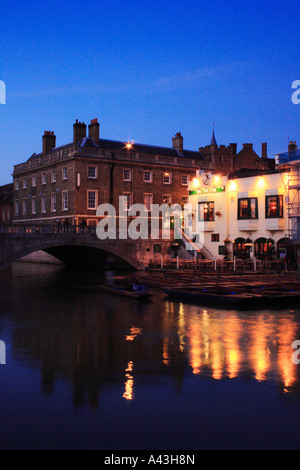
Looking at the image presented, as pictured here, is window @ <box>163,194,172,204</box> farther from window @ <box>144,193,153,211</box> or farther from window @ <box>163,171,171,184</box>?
window @ <box>144,193,153,211</box>

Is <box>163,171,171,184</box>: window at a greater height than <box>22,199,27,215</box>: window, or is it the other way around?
<box>163,171,171,184</box>: window

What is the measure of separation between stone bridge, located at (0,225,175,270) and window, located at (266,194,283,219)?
12804mm

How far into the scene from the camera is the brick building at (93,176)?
2228 inches

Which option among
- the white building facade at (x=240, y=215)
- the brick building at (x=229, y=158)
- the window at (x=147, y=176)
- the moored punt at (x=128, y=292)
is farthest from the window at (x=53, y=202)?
the moored punt at (x=128, y=292)

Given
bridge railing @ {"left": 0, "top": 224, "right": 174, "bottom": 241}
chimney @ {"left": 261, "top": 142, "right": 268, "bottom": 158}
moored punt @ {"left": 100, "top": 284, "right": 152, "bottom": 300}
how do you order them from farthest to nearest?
1. chimney @ {"left": 261, "top": 142, "right": 268, "bottom": 158}
2. bridge railing @ {"left": 0, "top": 224, "right": 174, "bottom": 241}
3. moored punt @ {"left": 100, "top": 284, "right": 152, "bottom": 300}

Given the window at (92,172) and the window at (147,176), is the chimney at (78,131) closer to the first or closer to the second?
the window at (92,172)

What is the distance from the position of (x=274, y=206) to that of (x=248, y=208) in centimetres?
288

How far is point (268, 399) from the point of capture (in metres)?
11.2

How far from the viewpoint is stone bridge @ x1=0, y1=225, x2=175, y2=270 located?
130ft

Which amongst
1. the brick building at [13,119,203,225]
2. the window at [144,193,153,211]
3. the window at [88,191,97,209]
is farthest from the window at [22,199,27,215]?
the window at [144,193,153,211]

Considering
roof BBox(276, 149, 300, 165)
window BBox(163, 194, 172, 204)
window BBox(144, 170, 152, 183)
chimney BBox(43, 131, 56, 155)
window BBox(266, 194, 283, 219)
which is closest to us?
roof BBox(276, 149, 300, 165)

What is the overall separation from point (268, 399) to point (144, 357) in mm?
4886
